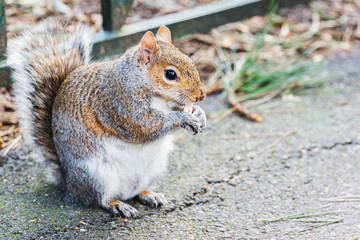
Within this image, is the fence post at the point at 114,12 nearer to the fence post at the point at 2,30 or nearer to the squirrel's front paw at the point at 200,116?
the fence post at the point at 2,30

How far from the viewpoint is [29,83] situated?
2.18 metres

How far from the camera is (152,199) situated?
2215 millimetres

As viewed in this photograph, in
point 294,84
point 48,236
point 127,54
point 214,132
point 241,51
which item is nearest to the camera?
point 48,236

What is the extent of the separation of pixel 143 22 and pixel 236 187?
4.44 feet

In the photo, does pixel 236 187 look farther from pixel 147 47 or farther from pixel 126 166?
pixel 147 47

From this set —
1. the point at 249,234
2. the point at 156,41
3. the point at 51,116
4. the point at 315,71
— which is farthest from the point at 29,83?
the point at 315,71

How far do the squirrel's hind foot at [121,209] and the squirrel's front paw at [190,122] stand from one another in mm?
416

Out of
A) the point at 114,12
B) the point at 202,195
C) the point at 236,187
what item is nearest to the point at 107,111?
the point at 202,195

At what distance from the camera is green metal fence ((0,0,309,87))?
3.01 m

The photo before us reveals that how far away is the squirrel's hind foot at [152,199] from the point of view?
221 cm

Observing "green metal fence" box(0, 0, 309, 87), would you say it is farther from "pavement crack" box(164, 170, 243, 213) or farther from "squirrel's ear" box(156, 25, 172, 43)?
"pavement crack" box(164, 170, 243, 213)

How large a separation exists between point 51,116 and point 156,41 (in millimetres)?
565

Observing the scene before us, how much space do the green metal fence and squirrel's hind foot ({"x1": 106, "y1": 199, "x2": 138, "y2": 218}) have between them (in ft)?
3.32

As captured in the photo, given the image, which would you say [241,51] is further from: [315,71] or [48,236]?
[48,236]
